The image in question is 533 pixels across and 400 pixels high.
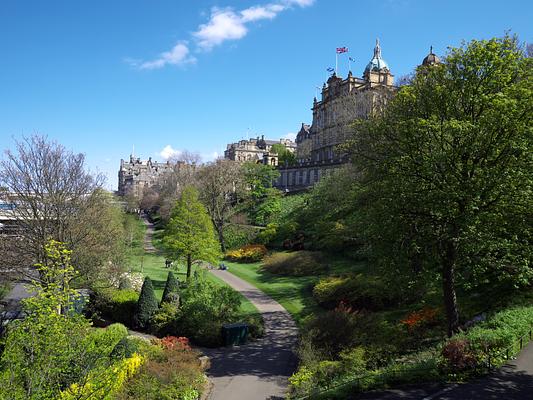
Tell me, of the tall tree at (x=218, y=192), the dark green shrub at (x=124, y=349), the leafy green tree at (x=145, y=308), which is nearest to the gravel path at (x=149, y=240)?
the tall tree at (x=218, y=192)

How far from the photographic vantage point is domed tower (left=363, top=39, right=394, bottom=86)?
7775cm

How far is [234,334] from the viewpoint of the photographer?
23.5 m

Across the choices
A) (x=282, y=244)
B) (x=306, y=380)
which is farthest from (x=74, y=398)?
(x=282, y=244)

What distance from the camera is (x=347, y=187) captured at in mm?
42031

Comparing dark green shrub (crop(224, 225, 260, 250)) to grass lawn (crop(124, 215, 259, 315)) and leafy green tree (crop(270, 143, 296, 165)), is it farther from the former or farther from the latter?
leafy green tree (crop(270, 143, 296, 165))

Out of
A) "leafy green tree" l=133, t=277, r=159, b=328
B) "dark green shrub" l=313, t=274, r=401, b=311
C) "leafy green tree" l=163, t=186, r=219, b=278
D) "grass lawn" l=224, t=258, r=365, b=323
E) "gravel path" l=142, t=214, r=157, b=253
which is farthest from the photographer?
"gravel path" l=142, t=214, r=157, b=253

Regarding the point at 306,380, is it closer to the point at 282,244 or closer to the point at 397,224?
the point at 397,224

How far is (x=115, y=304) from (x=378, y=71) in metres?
66.9

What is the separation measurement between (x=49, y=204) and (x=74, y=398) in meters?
16.2

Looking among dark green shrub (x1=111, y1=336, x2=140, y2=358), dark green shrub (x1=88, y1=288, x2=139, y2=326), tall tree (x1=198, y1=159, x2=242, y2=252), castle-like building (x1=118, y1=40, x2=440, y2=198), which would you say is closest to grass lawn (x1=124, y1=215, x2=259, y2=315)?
dark green shrub (x1=88, y1=288, x2=139, y2=326)

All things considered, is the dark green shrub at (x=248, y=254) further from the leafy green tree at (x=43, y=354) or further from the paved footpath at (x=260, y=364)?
the leafy green tree at (x=43, y=354)

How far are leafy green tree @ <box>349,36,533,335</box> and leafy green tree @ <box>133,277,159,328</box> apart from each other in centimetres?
1428

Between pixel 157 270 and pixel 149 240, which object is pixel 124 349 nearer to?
pixel 157 270

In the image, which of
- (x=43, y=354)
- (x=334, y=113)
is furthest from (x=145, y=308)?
(x=334, y=113)
